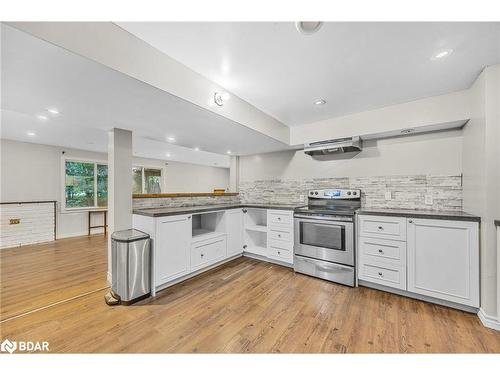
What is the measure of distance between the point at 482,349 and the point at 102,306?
333 cm

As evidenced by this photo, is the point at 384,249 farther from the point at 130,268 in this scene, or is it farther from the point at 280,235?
the point at 130,268

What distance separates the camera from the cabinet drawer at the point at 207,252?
111 inches

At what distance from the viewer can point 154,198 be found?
3.01 metres

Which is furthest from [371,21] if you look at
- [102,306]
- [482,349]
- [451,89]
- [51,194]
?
[51,194]

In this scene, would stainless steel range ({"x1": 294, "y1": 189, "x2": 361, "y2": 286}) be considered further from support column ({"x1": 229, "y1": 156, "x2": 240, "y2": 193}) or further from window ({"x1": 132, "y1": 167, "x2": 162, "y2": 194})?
window ({"x1": 132, "y1": 167, "x2": 162, "y2": 194})

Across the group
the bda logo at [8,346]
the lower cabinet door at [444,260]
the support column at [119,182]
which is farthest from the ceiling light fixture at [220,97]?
the bda logo at [8,346]

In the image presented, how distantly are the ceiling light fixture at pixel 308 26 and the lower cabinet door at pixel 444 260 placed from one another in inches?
85.3

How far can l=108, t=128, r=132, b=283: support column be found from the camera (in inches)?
100

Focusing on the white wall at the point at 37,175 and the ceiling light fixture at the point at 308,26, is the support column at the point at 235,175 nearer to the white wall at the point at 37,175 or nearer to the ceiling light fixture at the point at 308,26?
the ceiling light fixture at the point at 308,26

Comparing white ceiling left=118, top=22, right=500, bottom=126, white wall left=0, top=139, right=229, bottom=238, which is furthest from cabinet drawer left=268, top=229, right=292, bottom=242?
white wall left=0, top=139, right=229, bottom=238

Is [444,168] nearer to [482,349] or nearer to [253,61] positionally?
[482,349]

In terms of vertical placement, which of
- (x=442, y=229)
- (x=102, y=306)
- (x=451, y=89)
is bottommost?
(x=102, y=306)

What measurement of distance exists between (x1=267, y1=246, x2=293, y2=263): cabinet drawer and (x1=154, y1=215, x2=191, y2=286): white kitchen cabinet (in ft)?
4.38
